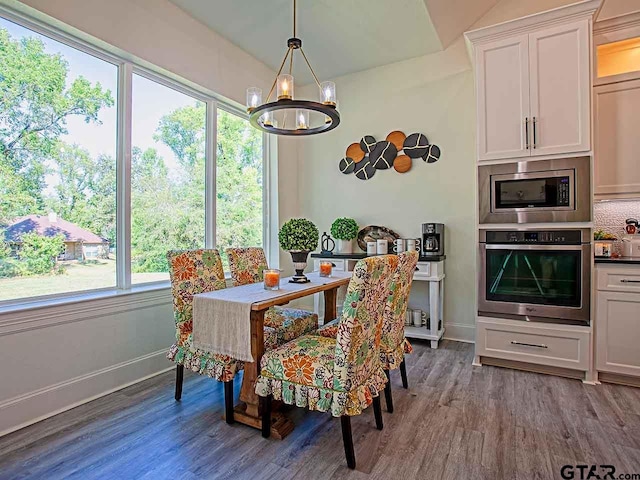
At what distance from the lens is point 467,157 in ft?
12.3

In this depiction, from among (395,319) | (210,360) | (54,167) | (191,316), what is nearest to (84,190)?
(54,167)

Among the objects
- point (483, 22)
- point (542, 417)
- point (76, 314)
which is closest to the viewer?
point (542, 417)

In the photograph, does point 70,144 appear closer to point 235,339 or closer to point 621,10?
point 235,339

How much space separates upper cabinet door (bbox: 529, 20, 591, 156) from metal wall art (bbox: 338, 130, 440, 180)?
1.14 m

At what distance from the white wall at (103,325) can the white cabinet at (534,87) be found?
98.0 inches

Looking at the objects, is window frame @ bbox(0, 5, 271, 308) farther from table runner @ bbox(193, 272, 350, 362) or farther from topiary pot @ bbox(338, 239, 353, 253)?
topiary pot @ bbox(338, 239, 353, 253)

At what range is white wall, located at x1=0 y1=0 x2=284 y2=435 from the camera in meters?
2.18

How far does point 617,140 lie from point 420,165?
168cm

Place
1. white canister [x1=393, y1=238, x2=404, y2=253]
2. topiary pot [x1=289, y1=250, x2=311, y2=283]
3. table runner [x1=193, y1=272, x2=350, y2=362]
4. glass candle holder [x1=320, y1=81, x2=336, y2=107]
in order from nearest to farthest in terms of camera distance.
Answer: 1. table runner [x1=193, y1=272, x2=350, y2=362]
2. glass candle holder [x1=320, y1=81, x2=336, y2=107]
3. topiary pot [x1=289, y1=250, x2=311, y2=283]
4. white canister [x1=393, y1=238, x2=404, y2=253]

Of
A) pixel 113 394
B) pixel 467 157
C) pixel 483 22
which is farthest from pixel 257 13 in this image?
pixel 113 394

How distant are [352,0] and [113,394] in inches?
142

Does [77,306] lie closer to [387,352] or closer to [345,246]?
[387,352]

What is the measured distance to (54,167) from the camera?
247 cm

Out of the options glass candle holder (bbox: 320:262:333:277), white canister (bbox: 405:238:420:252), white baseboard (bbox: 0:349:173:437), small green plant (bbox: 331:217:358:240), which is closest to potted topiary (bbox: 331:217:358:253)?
small green plant (bbox: 331:217:358:240)
